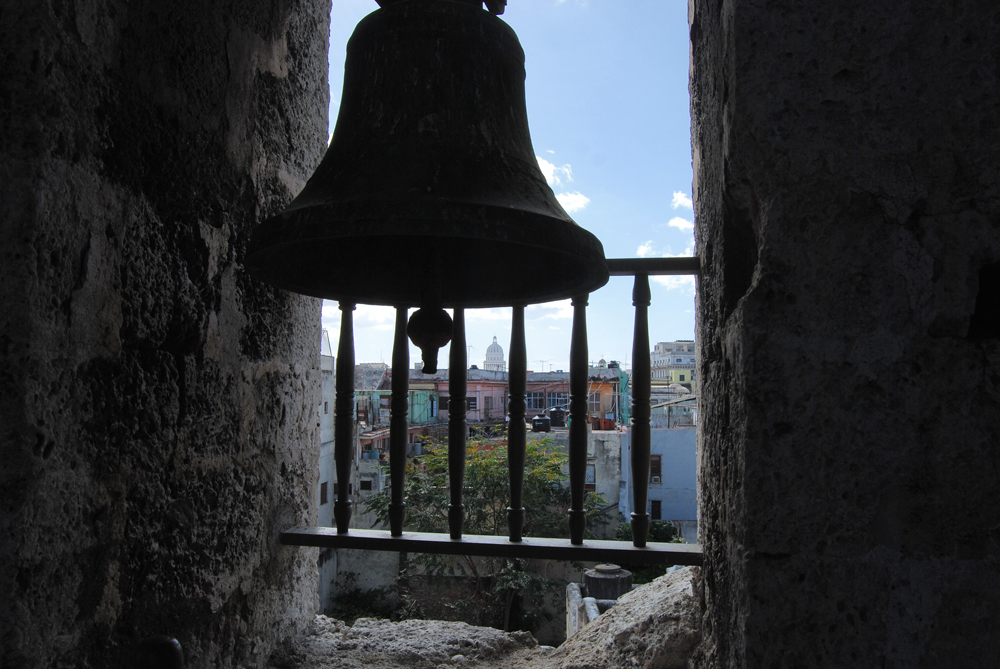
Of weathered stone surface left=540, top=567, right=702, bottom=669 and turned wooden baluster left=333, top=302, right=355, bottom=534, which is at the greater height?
turned wooden baluster left=333, top=302, right=355, bottom=534

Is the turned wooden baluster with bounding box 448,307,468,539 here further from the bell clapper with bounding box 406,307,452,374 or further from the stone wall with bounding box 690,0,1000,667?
the stone wall with bounding box 690,0,1000,667

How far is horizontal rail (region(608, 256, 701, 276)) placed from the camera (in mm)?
1366

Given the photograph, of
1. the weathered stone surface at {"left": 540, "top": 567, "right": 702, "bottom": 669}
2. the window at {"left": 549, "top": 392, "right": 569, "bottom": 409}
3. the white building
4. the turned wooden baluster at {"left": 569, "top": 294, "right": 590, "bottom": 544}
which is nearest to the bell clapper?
the turned wooden baluster at {"left": 569, "top": 294, "right": 590, "bottom": 544}

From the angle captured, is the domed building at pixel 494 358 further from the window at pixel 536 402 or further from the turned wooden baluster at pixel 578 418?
the turned wooden baluster at pixel 578 418

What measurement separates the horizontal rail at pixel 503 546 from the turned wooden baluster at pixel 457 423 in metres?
0.05

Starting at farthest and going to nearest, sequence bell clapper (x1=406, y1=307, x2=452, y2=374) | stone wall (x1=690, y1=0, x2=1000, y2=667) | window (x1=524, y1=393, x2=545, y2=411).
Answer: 1. window (x1=524, y1=393, x2=545, y2=411)
2. bell clapper (x1=406, y1=307, x2=452, y2=374)
3. stone wall (x1=690, y1=0, x2=1000, y2=667)

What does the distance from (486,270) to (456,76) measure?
1.40 feet

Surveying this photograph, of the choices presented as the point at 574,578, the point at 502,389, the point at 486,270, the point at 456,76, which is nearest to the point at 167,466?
the point at 486,270

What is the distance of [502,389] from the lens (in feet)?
54.2

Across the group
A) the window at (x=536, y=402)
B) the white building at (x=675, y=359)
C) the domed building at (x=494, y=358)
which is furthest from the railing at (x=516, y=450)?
the white building at (x=675, y=359)

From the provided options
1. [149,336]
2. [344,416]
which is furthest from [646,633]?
[149,336]

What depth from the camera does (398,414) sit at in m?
1.57

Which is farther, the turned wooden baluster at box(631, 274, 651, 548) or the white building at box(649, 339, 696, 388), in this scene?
the white building at box(649, 339, 696, 388)

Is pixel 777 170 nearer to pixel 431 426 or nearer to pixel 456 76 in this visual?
pixel 456 76
